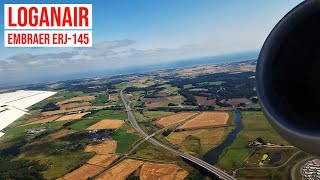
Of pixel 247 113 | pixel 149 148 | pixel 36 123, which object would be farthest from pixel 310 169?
pixel 36 123

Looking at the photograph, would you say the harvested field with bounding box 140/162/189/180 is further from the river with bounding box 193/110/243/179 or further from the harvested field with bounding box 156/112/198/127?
Answer: the harvested field with bounding box 156/112/198/127

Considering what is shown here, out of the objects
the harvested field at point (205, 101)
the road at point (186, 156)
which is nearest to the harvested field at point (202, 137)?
the road at point (186, 156)

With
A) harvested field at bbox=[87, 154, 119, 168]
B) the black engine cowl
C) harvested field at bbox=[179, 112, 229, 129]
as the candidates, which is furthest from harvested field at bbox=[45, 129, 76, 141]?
the black engine cowl

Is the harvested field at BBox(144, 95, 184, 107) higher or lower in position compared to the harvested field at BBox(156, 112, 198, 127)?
higher

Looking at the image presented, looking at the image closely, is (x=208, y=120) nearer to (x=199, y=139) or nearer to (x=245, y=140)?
(x=199, y=139)

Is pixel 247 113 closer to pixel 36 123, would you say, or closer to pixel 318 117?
pixel 36 123

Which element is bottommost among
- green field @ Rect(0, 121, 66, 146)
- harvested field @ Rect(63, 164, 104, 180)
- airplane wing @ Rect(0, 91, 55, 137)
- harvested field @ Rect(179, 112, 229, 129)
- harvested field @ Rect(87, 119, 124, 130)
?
green field @ Rect(0, 121, 66, 146)
